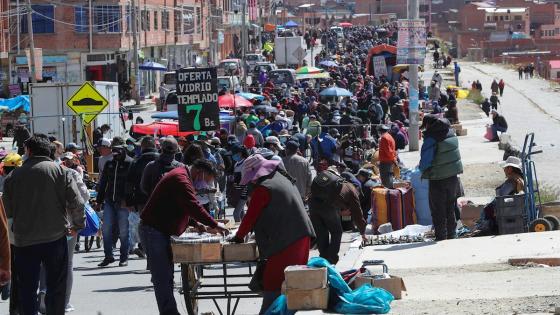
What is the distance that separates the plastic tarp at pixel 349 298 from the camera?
10.6 metres

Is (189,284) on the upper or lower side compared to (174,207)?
lower

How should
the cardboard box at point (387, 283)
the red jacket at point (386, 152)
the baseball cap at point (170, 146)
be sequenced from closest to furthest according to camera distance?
1. the cardboard box at point (387, 283)
2. the baseball cap at point (170, 146)
3. the red jacket at point (386, 152)

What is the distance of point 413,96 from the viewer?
32938 mm

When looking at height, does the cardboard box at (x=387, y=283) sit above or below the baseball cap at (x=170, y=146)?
below

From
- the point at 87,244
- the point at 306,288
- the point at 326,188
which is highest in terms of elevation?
the point at 326,188

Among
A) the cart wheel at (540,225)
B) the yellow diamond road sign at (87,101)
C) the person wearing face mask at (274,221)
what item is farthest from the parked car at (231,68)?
the person wearing face mask at (274,221)

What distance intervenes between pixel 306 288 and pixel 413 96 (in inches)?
903

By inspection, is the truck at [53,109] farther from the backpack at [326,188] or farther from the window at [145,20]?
the window at [145,20]

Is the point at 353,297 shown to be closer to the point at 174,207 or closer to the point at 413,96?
the point at 174,207

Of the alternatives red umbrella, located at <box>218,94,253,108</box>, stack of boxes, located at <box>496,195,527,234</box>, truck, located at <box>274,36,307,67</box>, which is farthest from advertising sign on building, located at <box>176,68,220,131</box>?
truck, located at <box>274,36,307,67</box>

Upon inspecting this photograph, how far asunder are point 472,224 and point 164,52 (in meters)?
65.7

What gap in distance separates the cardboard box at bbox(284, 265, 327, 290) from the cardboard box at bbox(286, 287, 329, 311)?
4 centimetres

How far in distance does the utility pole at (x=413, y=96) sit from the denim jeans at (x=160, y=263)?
66.7 ft

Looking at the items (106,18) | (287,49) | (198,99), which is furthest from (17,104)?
(287,49)
